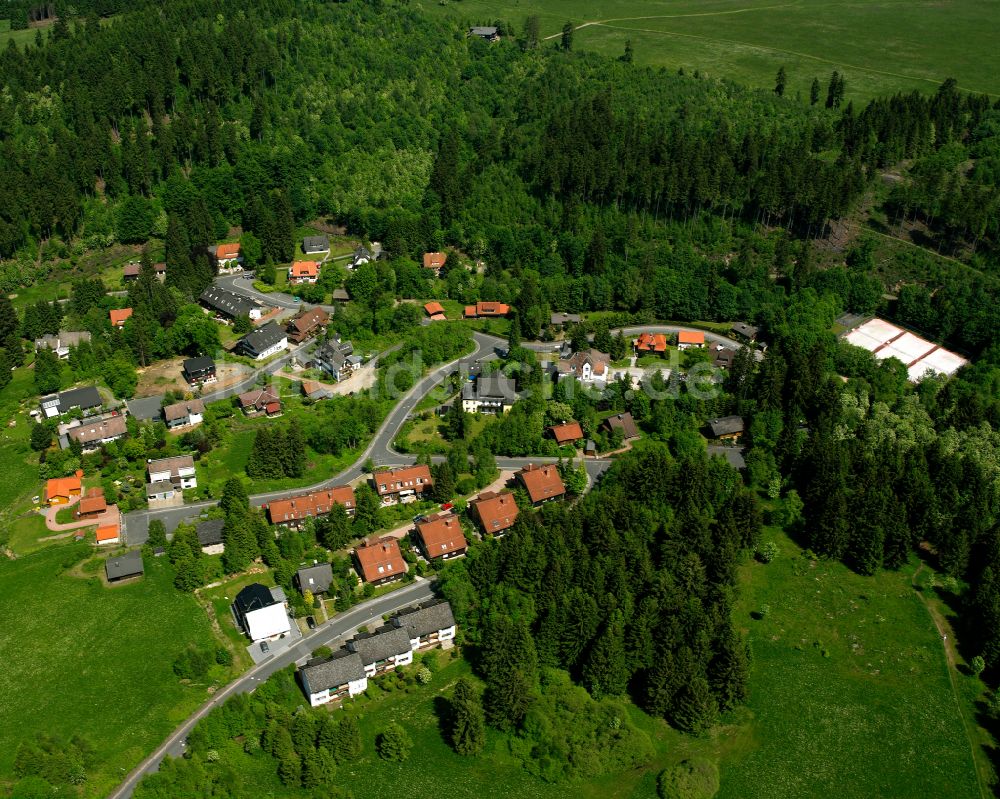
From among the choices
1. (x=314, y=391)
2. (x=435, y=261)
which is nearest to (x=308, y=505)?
(x=314, y=391)

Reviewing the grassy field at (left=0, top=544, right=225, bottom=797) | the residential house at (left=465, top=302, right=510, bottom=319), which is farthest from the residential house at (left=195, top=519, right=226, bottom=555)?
the residential house at (left=465, top=302, right=510, bottom=319)

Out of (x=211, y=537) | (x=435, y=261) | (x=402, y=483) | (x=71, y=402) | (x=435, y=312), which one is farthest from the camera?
(x=435, y=261)

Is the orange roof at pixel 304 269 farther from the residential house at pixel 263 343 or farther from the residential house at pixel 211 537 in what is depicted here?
the residential house at pixel 211 537

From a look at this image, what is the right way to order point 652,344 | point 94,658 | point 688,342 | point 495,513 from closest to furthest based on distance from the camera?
point 94,658 < point 495,513 < point 652,344 < point 688,342

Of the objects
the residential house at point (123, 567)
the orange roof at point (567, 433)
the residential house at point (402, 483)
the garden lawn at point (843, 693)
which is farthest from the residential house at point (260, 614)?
the garden lawn at point (843, 693)

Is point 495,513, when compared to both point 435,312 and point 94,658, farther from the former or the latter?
point 435,312
